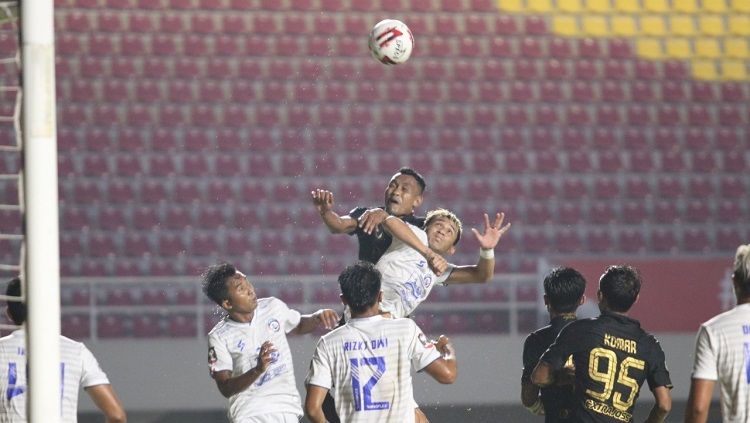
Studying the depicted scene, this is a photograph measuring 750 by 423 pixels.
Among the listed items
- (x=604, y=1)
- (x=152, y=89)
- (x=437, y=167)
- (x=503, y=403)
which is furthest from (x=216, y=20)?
(x=503, y=403)

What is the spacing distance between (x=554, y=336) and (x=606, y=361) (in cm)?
39

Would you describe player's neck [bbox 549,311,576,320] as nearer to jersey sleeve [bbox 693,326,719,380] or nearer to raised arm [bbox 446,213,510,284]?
jersey sleeve [bbox 693,326,719,380]

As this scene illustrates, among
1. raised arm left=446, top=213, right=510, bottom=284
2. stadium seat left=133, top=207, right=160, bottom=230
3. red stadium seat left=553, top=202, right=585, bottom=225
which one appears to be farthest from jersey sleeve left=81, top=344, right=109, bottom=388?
red stadium seat left=553, top=202, right=585, bottom=225

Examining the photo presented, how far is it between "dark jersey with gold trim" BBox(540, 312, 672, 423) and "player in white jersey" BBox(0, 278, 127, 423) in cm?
167

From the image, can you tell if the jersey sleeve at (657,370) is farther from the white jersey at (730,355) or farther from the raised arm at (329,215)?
the raised arm at (329,215)

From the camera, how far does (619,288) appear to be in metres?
4.64

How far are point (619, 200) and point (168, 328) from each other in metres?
5.19

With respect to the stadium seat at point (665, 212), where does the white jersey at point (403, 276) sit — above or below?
below

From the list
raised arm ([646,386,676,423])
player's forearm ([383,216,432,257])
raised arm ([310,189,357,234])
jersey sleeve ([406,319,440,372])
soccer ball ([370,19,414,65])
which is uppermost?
soccer ball ([370,19,414,65])

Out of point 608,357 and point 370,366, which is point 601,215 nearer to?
point 608,357

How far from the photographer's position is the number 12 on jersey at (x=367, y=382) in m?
4.68

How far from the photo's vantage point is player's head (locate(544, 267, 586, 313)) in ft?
16.3

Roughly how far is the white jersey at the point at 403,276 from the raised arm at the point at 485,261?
267 millimetres

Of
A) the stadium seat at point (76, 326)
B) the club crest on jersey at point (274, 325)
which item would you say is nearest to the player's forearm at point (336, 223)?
the club crest on jersey at point (274, 325)
